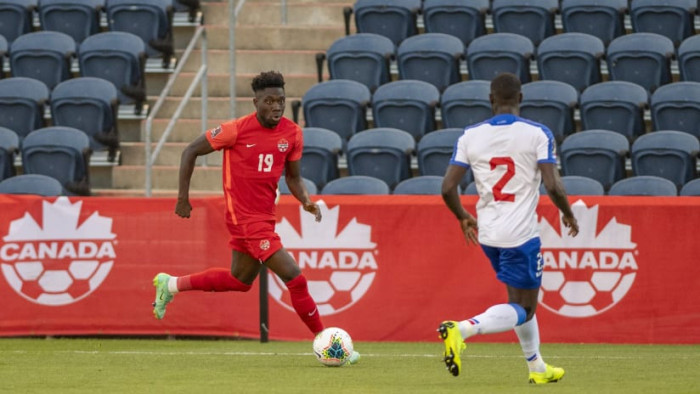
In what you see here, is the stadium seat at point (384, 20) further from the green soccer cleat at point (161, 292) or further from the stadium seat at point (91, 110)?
the green soccer cleat at point (161, 292)

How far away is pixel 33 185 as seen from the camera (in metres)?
15.3

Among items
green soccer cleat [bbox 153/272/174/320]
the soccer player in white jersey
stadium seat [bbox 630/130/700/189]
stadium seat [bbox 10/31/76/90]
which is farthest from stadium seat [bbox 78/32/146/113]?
the soccer player in white jersey

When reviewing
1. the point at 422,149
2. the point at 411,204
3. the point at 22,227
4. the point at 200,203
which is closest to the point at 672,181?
the point at 422,149

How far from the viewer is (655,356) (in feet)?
36.7

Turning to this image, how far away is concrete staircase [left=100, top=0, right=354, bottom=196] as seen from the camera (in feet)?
56.5

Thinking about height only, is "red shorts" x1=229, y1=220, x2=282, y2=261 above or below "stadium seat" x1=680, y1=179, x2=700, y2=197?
above

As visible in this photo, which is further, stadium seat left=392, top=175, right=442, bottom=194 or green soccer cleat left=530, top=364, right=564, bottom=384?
stadium seat left=392, top=175, right=442, bottom=194

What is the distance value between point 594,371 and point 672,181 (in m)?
5.99

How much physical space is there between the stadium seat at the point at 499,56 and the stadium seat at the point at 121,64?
168 inches

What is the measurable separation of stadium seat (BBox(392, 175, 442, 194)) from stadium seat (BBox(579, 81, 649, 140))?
2453 millimetres

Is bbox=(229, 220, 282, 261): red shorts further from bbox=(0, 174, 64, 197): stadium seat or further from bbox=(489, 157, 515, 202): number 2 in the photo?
bbox=(0, 174, 64, 197): stadium seat

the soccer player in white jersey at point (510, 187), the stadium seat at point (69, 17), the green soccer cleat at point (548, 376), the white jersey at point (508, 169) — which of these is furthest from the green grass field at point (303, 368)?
the stadium seat at point (69, 17)

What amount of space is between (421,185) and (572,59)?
3.41 meters

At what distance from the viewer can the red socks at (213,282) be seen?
34.1ft
